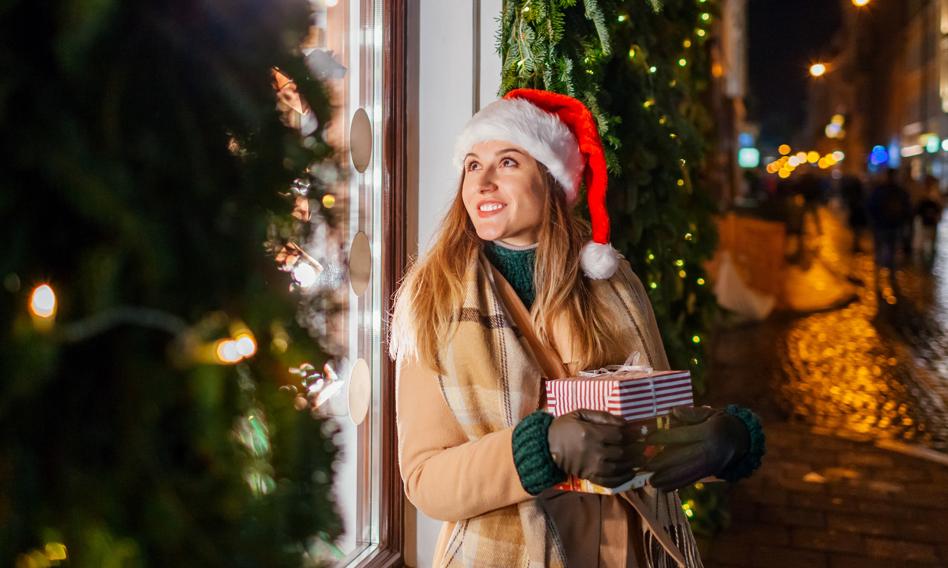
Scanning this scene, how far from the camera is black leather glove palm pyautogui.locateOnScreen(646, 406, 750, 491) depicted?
187 cm

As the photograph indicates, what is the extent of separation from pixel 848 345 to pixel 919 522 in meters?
5.44

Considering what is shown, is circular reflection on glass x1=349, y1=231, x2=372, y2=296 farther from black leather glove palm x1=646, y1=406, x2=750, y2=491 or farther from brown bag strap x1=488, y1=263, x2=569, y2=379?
black leather glove palm x1=646, y1=406, x2=750, y2=491

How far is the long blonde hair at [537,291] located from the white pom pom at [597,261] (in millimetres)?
22

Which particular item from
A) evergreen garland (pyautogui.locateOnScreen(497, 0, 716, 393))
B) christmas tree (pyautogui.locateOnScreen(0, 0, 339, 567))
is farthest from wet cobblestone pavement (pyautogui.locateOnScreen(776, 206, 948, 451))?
christmas tree (pyautogui.locateOnScreen(0, 0, 339, 567))

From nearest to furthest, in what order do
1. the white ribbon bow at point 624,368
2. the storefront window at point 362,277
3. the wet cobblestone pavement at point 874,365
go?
the white ribbon bow at point 624,368 < the storefront window at point 362,277 < the wet cobblestone pavement at point 874,365

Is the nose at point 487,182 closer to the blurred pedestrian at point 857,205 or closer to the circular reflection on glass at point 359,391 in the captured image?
the circular reflection on glass at point 359,391

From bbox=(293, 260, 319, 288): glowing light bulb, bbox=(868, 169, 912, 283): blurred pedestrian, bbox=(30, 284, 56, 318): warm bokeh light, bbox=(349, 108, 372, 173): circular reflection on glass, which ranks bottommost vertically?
bbox=(30, 284, 56, 318): warm bokeh light

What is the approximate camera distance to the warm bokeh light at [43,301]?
0.89 metres

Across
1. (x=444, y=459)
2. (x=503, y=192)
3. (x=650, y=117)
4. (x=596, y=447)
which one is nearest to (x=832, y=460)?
(x=650, y=117)

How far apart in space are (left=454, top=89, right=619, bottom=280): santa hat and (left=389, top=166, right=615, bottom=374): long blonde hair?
0.04 meters

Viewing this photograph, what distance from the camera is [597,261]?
7.73ft

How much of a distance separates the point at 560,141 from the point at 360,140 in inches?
49.6

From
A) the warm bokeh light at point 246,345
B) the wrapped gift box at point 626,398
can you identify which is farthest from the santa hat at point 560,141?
the warm bokeh light at point 246,345

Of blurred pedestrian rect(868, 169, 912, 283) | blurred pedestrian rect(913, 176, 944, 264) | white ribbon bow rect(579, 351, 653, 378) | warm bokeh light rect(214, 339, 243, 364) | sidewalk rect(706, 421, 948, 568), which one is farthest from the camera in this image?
blurred pedestrian rect(913, 176, 944, 264)
